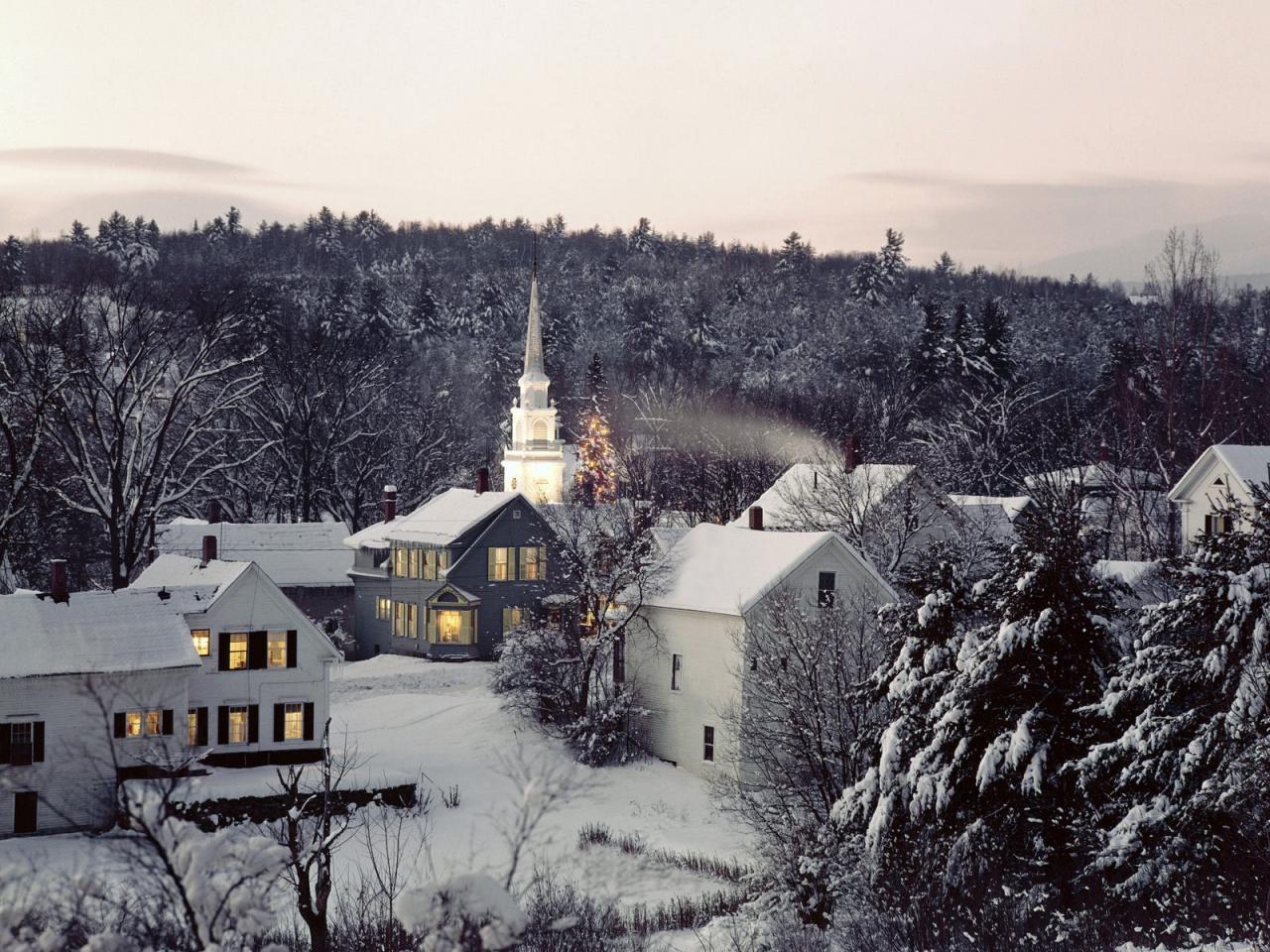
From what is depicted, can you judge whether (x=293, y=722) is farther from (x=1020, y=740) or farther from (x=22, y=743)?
(x=1020, y=740)

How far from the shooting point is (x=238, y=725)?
128ft

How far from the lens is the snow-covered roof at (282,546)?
59469 mm

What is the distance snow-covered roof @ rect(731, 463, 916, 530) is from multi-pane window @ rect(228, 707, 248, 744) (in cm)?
1713

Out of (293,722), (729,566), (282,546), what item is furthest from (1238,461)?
(282,546)

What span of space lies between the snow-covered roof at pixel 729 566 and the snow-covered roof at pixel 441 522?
44.0 ft

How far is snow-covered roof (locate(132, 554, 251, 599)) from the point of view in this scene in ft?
131

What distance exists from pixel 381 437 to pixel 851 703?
168ft

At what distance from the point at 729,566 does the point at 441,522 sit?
1869 centimetres

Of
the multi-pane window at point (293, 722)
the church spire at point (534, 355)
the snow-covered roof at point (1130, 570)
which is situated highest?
the church spire at point (534, 355)

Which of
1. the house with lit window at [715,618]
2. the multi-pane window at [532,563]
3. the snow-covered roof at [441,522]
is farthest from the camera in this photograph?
the multi-pane window at [532,563]

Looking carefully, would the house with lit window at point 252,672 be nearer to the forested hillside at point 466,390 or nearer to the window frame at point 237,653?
the window frame at point 237,653

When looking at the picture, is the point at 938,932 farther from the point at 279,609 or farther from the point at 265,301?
the point at 265,301

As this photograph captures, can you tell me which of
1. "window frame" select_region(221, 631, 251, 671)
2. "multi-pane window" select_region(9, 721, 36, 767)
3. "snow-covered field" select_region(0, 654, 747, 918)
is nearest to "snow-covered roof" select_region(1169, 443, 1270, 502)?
"snow-covered field" select_region(0, 654, 747, 918)

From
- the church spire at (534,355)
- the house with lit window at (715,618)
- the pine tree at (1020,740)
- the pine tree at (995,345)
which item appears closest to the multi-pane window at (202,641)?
the house with lit window at (715,618)
